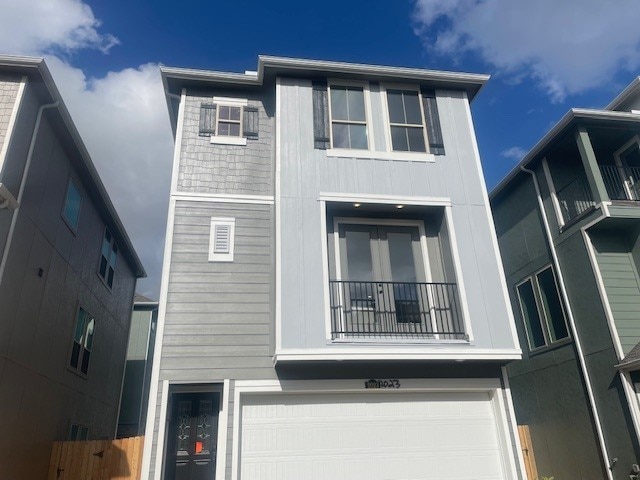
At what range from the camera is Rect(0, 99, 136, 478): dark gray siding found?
302 inches

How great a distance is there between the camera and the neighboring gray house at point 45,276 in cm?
761

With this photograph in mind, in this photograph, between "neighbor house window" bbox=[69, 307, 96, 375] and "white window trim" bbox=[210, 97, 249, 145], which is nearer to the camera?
"white window trim" bbox=[210, 97, 249, 145]

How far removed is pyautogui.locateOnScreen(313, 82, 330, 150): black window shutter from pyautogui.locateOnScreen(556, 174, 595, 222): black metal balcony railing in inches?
219

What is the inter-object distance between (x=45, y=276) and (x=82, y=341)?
2891 millimetres

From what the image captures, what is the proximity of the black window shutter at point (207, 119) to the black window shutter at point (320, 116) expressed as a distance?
6.63 feet

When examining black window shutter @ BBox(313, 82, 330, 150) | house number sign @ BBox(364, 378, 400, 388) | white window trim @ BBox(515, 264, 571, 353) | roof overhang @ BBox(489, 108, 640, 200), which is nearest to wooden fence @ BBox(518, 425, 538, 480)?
house number sign @ BBox(364, 378, 400, 388)

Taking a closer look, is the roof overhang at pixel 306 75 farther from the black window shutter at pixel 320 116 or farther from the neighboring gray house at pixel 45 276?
the neighboring gray house at pixel 45 276

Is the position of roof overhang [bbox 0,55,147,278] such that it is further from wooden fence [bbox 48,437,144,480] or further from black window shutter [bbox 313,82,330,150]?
wooden fence [bbox 48,437,144,480]

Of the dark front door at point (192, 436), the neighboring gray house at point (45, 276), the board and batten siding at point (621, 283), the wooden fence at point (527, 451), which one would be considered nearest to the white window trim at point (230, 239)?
the dark front door at point (192, 436)

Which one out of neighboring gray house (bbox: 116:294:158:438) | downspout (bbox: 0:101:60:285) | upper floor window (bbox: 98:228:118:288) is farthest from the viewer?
neighboring gray house (bbox: 116:294:158:438)

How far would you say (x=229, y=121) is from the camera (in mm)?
8867

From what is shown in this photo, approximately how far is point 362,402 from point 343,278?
198 centimetres

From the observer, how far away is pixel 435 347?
6.71 meters

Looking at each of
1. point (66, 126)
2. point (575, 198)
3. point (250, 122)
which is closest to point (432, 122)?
point (250, 122)
